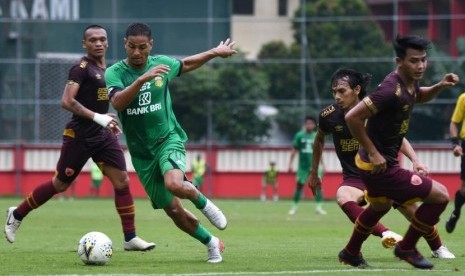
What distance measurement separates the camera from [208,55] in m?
11.5

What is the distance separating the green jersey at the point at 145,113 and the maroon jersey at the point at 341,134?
6.20ft

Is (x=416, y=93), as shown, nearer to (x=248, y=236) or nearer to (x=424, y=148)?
(x=248, y=236)

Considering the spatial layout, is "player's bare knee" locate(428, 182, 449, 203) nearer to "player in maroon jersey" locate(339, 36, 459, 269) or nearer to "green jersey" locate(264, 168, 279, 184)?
"player in maroon jersey" locate(339, 36, 459, 269)

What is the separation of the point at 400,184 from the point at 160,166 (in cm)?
239

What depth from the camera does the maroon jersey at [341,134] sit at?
1260cm

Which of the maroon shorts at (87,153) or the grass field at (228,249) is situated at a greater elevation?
the maroon shorts at (87,153)

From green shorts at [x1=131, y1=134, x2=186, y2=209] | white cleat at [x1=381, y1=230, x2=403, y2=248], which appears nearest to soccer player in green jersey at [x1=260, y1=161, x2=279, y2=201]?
white cleat at [x1=381, y1=230, x2=403, y2=248]

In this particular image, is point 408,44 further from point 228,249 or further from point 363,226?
point 228,249

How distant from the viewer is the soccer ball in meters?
11.1

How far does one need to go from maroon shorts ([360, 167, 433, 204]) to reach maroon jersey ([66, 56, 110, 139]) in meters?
4.24

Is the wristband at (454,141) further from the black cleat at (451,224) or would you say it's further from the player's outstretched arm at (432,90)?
the player's outstretched arm at (432,90)

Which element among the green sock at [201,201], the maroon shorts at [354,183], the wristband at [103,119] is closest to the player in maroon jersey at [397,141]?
the green sock at [201,201]

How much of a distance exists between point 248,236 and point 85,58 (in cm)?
437

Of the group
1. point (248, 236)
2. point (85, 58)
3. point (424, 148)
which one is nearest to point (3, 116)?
point (424, 148)
